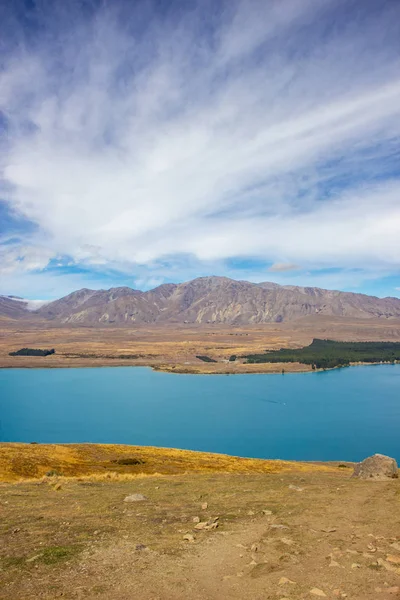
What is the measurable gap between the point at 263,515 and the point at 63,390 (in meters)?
155

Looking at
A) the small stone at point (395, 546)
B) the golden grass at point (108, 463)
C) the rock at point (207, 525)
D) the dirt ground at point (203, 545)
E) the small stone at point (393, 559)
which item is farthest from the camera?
the golden grass at point (108, 463)

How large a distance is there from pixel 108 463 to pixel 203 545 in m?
26.1

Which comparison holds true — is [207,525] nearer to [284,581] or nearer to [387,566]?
[284,581]

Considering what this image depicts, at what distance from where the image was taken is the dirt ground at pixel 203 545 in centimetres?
902

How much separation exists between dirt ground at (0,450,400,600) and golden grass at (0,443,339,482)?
10.5 meters

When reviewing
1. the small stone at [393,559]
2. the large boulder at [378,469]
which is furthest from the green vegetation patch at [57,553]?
the large boulder at [378,469]

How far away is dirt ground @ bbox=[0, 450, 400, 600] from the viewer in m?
9.02

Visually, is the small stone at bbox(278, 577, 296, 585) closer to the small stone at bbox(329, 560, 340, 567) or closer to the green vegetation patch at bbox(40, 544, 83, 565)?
the small stone at bbox(329, 560, 340, 567)

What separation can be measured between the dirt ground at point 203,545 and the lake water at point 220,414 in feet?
214

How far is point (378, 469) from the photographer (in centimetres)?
2458

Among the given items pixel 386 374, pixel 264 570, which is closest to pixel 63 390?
pixel 386 374

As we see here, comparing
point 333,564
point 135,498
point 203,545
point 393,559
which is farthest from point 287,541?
point 135,498

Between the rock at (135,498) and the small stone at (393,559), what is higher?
the small stone at (393,559)

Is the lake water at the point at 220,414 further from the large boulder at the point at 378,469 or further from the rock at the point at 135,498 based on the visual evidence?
the rock at the point at 135,498
